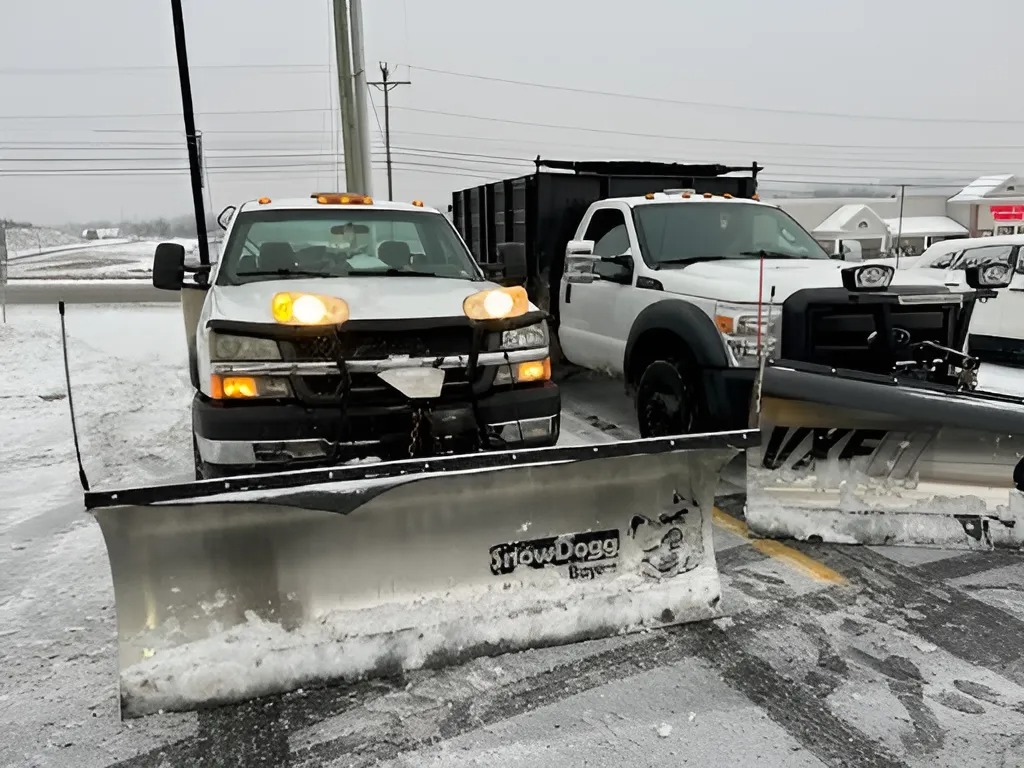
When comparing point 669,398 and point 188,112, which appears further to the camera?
point 188,112

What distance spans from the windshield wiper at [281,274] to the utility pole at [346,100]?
9020mm

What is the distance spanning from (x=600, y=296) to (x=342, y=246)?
2.42 m

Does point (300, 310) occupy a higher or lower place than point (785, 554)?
higher

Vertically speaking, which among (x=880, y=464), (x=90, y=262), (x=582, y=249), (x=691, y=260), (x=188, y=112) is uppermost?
(x=188, y=112)

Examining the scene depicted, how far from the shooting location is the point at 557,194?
303 inches

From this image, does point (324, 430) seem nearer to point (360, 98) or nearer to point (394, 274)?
point (394, 274)

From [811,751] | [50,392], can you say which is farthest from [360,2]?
[811,751]

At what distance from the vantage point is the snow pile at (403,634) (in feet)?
8.93

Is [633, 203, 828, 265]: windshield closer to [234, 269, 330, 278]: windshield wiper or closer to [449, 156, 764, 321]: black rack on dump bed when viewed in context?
[449, 156, 764, 321]: black rack on dump bed

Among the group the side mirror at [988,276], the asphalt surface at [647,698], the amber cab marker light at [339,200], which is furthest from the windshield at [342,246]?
the side mirror at [988,276]

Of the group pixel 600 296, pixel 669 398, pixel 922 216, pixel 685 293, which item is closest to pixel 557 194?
pixel 600 296

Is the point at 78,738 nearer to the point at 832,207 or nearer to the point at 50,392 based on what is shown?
the point at 50,392

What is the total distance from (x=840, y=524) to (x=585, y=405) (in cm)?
→ 379

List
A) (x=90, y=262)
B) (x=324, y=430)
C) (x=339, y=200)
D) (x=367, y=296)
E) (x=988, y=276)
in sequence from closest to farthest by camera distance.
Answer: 1. (x=324, y=430)
2. (x=367, y=296)
3. (x=988, y=276)
4. (x=339, y=200)
5. (x=90, y=262)
